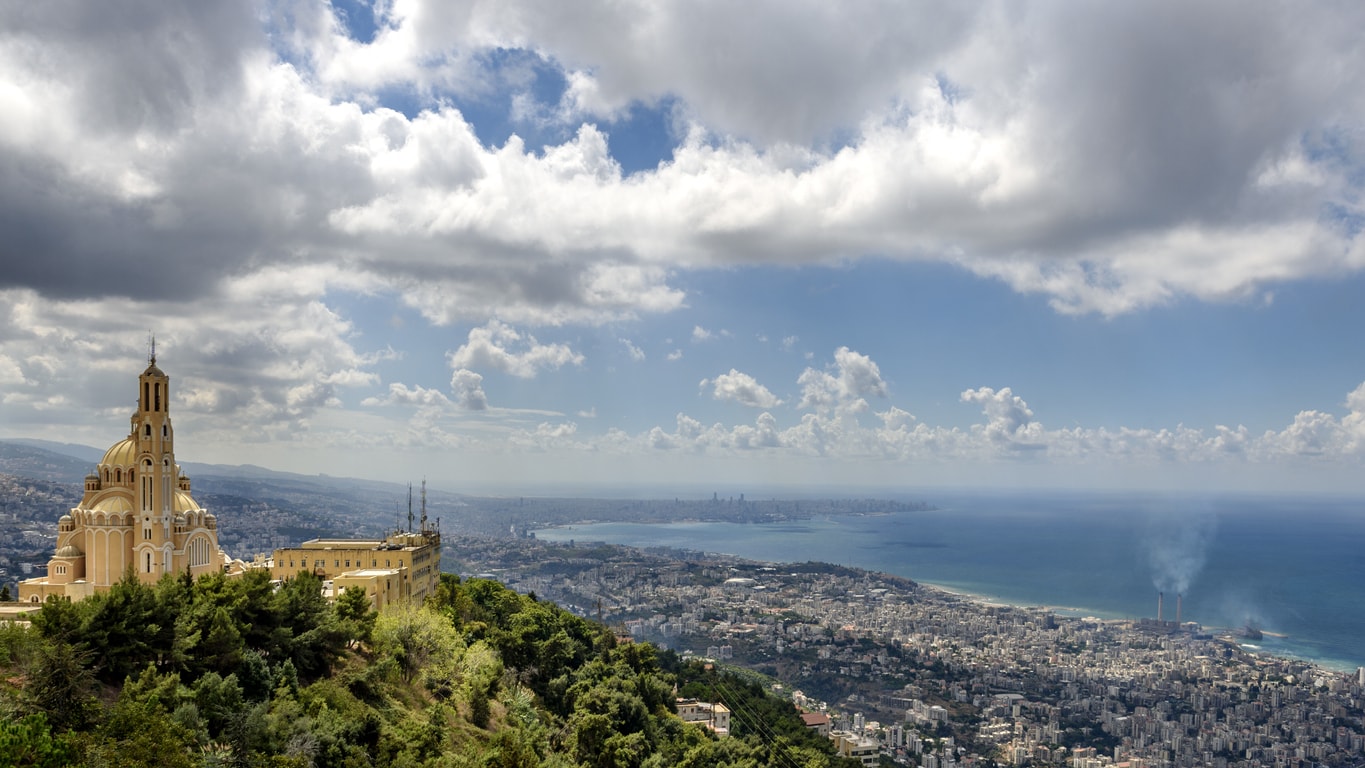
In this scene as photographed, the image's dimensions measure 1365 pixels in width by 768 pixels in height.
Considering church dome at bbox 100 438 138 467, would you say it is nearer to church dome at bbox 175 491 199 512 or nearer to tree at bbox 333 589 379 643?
church dome at bbox 175 491 199 512

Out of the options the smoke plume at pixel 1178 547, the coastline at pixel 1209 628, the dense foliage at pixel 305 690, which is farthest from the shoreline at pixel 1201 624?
the dense foliage at pixel 305 690

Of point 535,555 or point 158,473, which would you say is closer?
point 158,473

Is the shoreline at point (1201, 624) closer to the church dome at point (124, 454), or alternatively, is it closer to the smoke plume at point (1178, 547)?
the smoke plume at point (1178, 547)

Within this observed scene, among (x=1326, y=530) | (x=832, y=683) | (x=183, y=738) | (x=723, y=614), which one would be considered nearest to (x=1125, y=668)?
(x=832, y=683)

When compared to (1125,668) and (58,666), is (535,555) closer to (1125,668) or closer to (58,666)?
(1125,668)

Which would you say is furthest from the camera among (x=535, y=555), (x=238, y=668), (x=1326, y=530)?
(x=1326, y=530)

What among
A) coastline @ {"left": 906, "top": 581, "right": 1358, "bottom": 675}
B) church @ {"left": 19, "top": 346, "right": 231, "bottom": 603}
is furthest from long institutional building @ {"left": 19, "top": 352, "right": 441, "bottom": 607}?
coastline @ {"left": 906, "top": 581, "right": 1358, "bottom": 675}

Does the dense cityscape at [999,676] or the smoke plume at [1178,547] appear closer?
the dense cityscape at [999,676]

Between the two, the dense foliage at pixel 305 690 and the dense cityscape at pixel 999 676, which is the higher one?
the dense foliage at pixel 305 690
